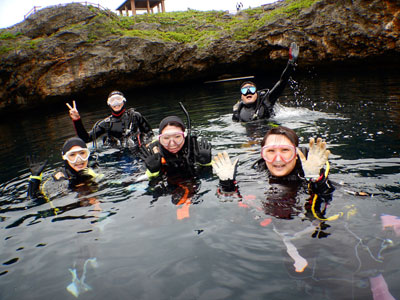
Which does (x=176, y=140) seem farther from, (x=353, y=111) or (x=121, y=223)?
(x=353, y=111)

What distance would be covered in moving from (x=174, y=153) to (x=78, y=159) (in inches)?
64.7

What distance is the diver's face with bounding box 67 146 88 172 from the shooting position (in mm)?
4684

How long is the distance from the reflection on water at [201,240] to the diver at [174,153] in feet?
1.06

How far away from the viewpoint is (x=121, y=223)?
3510 millimetres

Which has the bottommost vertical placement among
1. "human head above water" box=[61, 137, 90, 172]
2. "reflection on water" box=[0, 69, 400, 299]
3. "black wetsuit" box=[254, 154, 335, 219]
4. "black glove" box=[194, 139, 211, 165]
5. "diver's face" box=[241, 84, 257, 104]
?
"reflection on water" box=[0, 69, 400, 299]

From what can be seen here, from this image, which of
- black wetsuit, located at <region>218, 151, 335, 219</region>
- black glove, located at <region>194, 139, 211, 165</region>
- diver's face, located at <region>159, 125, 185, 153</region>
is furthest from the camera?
black glove, located at <region>194, 139, 211, 165</region>

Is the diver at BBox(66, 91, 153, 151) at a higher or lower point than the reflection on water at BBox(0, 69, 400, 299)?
higher

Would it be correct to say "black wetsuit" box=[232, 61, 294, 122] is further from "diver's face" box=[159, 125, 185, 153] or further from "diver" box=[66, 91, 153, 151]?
"diver's face" box=[159, 125, 185, 153]

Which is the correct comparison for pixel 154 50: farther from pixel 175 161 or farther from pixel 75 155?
pixel 175 161

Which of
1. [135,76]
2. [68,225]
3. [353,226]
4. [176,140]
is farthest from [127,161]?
[135,76]

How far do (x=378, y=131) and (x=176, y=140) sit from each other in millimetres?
4092

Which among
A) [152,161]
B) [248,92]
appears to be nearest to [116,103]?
[152,161]

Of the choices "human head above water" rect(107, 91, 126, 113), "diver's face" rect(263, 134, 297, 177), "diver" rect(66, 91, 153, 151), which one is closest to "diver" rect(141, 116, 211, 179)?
"diver's face" rect(263, 134, 297, 177)

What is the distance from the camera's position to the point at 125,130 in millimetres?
6766
